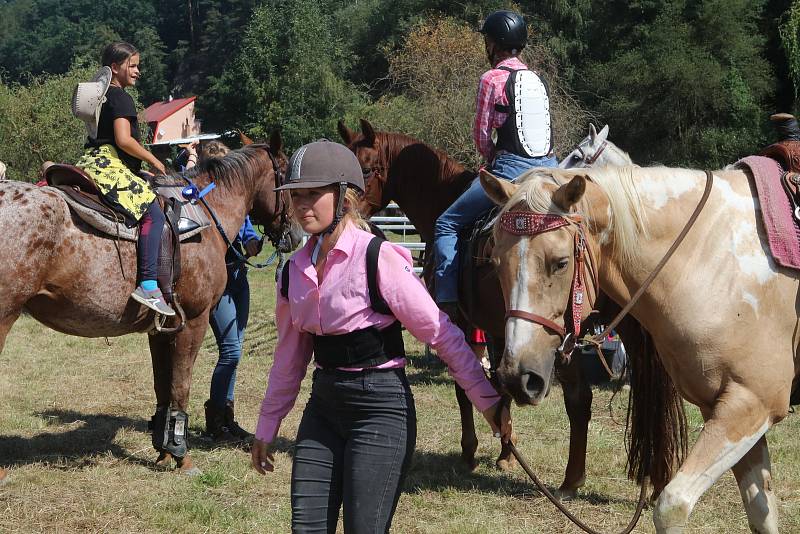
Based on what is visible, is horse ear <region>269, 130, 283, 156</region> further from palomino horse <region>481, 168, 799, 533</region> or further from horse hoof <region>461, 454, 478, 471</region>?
palomino horse <region>481, 168, 799, 533</region>

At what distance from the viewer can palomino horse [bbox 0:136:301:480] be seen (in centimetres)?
519

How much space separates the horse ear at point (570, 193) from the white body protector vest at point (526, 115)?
1.99 meters

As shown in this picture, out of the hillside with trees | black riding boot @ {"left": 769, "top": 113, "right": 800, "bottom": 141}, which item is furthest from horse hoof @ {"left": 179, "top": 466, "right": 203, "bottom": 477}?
the hillside with trees

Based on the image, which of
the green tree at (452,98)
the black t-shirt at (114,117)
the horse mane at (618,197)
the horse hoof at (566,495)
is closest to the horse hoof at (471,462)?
the horse hoof at (566,495)

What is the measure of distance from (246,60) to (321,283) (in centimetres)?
5815

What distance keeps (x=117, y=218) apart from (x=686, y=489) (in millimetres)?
4092

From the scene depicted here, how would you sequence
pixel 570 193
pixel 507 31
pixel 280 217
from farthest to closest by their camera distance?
1. pixel 280 217
2. pixel 507 31
3. pixel 570 193

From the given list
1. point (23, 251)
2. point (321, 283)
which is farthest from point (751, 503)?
point (23, 251)

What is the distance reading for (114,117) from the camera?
18.4ft

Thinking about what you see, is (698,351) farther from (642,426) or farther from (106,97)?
(106,97)

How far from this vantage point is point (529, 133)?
16.7 ft

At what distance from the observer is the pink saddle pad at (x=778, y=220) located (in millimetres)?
3330

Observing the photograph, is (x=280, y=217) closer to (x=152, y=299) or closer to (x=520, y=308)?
(x=152, y=299)

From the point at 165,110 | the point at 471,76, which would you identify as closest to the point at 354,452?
the point at 471,76
